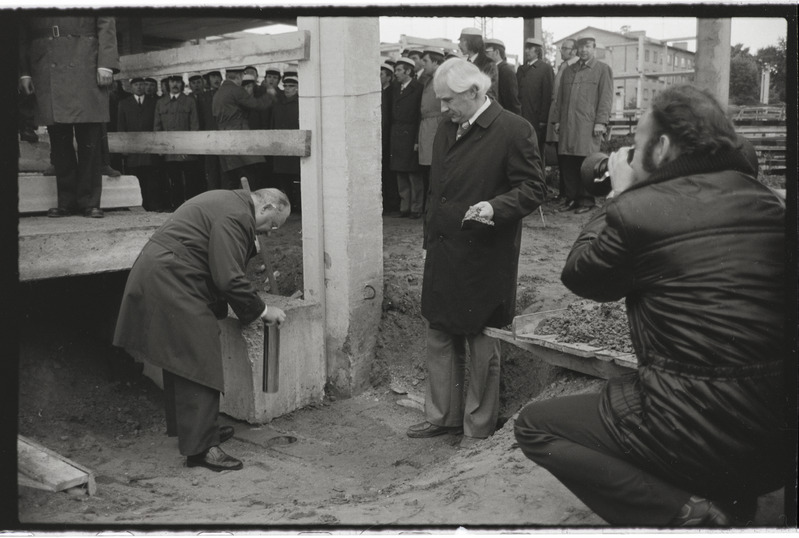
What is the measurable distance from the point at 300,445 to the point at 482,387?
4.53ft

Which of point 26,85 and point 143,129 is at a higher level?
point 26,85

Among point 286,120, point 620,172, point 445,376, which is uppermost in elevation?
point 286,120

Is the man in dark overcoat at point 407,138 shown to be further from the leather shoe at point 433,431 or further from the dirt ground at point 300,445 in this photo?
the leather shoe at point 433,431

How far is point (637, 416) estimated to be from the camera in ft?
8.54

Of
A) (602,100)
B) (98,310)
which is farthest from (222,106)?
(602,100)

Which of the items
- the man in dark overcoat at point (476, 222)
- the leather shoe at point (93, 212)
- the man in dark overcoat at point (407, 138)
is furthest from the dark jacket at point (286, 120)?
the man in dark overcoat at point (476, 222)

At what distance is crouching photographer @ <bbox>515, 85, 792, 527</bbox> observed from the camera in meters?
2.46

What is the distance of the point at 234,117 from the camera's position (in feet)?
32.6

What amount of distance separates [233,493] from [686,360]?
9.71 feet

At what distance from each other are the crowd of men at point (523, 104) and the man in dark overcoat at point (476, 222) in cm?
368

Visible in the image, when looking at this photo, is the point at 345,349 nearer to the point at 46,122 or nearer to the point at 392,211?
the point at 46,122

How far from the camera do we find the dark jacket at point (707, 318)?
8.04ft

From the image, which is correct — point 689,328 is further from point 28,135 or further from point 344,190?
point 28,135

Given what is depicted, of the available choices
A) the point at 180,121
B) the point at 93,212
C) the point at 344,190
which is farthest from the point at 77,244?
the point at 180,121
